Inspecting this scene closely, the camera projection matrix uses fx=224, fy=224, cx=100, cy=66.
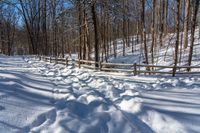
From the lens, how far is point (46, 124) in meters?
5.43

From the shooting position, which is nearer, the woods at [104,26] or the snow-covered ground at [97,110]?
the snow-covered ground at [97,110]

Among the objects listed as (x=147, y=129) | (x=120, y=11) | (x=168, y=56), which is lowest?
(x=147, y=129)

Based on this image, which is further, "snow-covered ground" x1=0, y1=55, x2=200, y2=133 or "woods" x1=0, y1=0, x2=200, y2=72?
"woods" x1=0, y1=0, x2=200, y2=72

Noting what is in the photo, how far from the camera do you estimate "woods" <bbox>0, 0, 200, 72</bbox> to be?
18422 millimetres

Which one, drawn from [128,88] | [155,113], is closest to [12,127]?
[155,113]

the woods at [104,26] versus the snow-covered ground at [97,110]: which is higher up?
the woods at [104,26]

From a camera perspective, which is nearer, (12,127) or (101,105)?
(12,127)

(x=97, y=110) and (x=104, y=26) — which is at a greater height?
(x=104, y=26)

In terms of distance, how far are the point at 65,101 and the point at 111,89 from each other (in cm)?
257

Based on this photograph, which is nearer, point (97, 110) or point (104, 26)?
point (97, 110)

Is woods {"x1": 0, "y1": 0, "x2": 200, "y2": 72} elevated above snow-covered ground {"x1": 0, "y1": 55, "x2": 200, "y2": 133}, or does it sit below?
above

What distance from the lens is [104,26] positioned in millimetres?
30797

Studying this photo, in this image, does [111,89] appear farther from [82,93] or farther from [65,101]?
[65,101]

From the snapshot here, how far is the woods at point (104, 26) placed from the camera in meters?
18.4
